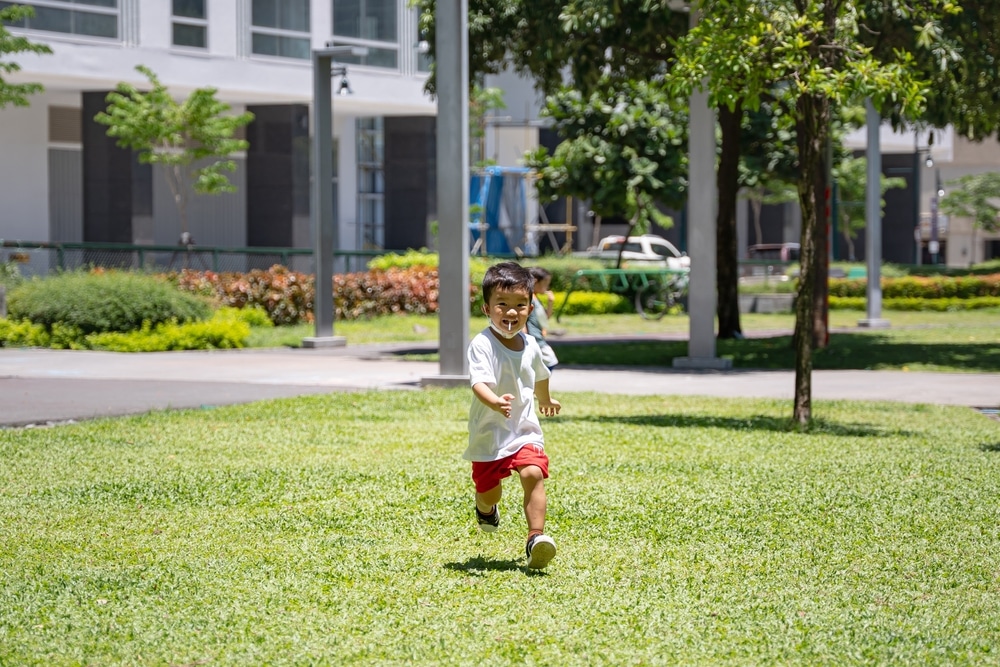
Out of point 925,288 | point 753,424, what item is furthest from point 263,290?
point 925,288

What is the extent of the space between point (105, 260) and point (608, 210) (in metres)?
13.1

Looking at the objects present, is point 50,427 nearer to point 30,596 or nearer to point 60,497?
point 60,497

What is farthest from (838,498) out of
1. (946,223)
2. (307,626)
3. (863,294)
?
(946,223)

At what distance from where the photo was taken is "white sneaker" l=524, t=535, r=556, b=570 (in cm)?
604

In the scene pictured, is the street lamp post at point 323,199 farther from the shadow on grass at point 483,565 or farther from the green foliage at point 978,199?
the green foliage at point 978,199

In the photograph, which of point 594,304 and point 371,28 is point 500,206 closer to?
point 371,28

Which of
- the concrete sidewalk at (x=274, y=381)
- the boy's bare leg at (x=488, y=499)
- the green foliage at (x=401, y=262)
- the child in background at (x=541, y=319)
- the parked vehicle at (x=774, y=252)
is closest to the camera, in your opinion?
the boy's bare leg at (x=488, y=499)

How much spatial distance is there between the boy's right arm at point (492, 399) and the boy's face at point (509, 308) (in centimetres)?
29

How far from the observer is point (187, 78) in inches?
1256

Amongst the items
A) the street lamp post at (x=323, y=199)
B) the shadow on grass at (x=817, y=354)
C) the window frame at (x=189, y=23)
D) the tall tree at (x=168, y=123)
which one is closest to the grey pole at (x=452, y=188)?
the shadow on grass at (x=817, y=354)

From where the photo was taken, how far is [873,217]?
27812mm

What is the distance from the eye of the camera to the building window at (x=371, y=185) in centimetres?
4600

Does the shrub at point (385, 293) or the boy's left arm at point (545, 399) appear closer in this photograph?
the boy's left arm at point (545, 399)

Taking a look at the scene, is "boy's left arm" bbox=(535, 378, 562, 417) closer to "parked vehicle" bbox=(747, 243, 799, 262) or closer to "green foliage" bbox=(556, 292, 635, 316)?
"green foliage" bbox=(556, 292, 635, 316)
